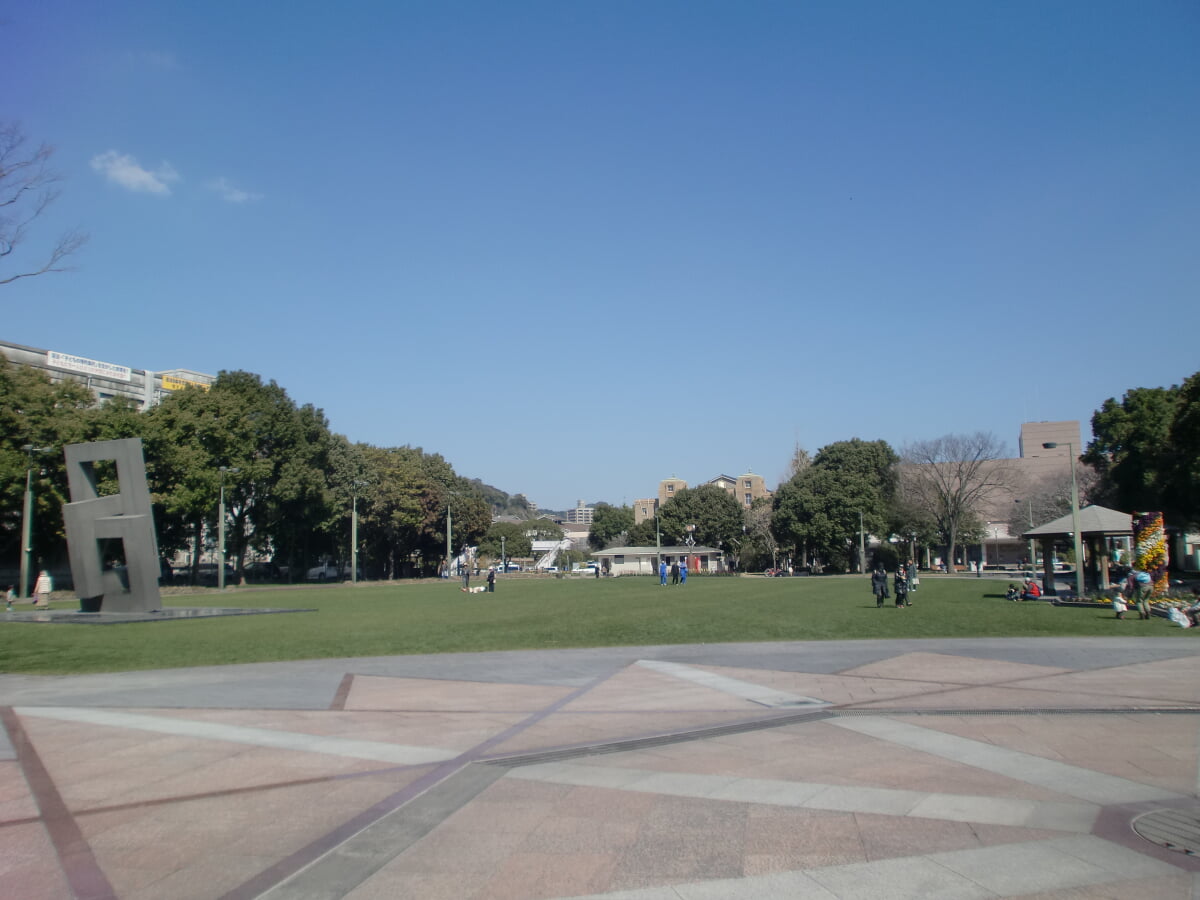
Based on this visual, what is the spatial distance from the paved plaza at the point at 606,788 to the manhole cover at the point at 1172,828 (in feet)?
0.09

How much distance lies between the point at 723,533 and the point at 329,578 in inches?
1794

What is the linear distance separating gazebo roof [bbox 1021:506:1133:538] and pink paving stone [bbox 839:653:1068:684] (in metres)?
21.0

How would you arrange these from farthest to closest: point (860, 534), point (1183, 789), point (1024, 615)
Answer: point (860, 534)
point (1024, 615)
point (1183, 789)

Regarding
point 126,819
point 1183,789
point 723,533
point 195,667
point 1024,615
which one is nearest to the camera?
point 126,819

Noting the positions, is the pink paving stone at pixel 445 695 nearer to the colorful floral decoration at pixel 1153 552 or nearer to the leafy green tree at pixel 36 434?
the colorful floral decoration at pixel 1153 552

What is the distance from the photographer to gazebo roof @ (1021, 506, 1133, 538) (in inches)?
1282

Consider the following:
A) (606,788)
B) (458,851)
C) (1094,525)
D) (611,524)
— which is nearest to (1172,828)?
(606,788)

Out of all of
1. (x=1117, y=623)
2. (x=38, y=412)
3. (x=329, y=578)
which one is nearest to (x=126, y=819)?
(x=1117, y=623)

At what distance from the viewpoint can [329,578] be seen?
9112 cm

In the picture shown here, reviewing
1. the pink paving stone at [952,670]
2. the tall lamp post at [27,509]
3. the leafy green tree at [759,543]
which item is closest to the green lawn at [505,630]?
the pink paving stone at [952,670]

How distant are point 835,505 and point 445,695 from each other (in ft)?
239

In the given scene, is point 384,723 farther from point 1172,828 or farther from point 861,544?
point 861,544

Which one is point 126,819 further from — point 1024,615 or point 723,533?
point 723,533

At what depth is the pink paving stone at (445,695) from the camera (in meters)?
11.4
